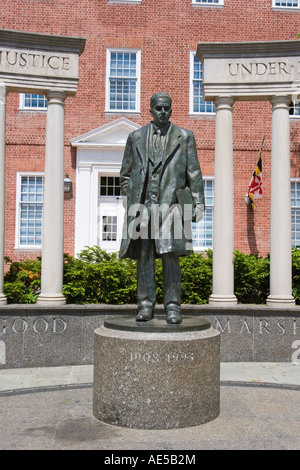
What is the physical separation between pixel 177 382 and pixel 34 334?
495 centimetres

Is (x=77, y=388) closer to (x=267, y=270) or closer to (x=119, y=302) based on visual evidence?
(x=119, y=302)

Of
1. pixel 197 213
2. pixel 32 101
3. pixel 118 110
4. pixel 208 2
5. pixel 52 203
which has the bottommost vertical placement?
pixel 197 213

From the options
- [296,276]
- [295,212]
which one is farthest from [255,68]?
[295,212]

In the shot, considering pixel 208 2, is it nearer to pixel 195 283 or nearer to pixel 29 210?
pixel 29 210

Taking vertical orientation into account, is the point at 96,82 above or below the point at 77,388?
above

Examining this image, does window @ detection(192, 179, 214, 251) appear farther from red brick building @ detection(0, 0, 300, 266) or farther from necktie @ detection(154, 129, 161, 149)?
necktie @ detection(154, 129, 161, 149)

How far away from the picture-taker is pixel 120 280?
10.6m

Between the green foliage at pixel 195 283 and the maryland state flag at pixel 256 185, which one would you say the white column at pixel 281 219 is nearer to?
the green foliage at pixel 195 283

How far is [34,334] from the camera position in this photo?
9.55m

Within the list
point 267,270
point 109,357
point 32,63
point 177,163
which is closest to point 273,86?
point 267,270

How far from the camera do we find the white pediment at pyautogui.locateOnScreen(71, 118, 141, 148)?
17.1 metres

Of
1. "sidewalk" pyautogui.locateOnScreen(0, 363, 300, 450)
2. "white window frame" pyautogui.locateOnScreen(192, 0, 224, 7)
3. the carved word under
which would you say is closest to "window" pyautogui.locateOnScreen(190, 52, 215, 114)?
"white window frame" pyautogui.locateOnScreen(192, 0, 224, 7)

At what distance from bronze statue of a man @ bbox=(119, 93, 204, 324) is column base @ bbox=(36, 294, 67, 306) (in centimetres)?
430

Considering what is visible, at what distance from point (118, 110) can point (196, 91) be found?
2804mm
